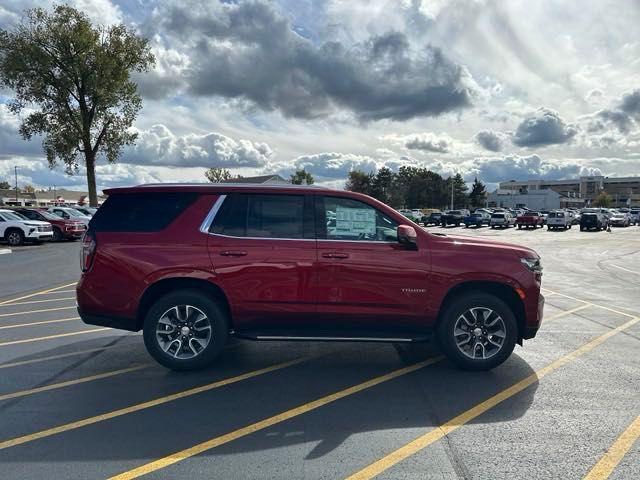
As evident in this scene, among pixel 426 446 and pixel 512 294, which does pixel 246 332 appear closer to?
pixel 426 446

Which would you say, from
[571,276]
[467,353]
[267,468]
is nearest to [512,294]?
[467,353]

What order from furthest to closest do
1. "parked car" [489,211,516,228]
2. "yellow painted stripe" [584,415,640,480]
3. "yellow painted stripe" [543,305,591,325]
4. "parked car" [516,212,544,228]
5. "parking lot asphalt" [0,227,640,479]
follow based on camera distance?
"parked car" [516,212,544,228]
"parked car" [489,211,516,228]
"yellow painted stripe" [543,305,591,325]
"parking lot asphalt" [0,227,640,479]
"yellow painted stripe" [584,415,640,480]

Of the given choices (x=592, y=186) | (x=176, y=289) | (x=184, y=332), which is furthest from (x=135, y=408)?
(x=592, y=186)

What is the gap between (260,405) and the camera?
4.36 m

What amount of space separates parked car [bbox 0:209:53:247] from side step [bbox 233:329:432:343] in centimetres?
2101

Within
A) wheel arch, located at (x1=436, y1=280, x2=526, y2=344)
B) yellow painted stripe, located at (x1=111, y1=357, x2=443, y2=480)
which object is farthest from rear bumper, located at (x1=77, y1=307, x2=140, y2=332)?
wheel arch, located at (x1=436, y1=280, x2=526, y2=344)

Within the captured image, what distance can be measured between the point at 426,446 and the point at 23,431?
3090 mm

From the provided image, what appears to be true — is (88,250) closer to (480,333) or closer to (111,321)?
(111,321)

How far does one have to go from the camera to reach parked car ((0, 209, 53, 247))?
22.2 metres

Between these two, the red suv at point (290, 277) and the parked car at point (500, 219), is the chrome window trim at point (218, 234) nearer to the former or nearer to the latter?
the red suv at point (290, 277)

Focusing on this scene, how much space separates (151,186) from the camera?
17.8 ft

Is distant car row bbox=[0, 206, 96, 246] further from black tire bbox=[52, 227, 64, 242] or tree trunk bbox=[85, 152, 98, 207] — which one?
tree trunk bbox=[85, 152, 98, 207]

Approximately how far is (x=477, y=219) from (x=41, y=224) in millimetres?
35487

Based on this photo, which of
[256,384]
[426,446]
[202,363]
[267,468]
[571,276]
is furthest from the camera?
[571,276]
